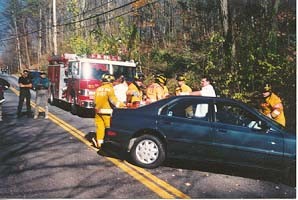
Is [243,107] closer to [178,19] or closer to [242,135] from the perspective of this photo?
[242,135]

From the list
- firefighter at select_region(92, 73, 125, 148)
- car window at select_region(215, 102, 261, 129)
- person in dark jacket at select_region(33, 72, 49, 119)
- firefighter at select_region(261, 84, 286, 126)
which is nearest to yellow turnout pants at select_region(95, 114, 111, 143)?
firefighter at select_region(92, 73, 125, 148)

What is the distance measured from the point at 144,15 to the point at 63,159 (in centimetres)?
3532

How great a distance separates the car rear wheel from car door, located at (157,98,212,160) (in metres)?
0.18

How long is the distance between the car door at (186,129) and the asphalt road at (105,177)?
1.30 feet

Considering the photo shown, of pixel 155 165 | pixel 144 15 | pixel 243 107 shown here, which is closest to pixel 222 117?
pixel 243 107

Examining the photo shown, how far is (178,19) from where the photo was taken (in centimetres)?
3891

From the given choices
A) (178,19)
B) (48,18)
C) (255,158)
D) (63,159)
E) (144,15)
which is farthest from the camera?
(48,18)

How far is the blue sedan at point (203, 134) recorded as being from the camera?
7.53 metres

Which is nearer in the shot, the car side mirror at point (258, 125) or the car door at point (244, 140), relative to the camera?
the car door at point (244, 140)

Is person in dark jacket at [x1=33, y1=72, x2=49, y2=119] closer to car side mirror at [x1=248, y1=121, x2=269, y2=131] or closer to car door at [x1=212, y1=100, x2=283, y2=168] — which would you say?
car door at [x1=212, y1=100, x2=283, y2=168]

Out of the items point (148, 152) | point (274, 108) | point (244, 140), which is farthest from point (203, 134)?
point (274, 108)

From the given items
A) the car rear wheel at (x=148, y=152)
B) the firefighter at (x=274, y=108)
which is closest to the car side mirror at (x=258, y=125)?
the car rear wheel at (x=148, y=152)

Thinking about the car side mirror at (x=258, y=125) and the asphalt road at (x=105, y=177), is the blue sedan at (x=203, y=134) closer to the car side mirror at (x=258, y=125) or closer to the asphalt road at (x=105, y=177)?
the car side mirror at (x=258, y=125)

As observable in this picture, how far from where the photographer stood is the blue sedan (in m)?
7.53
